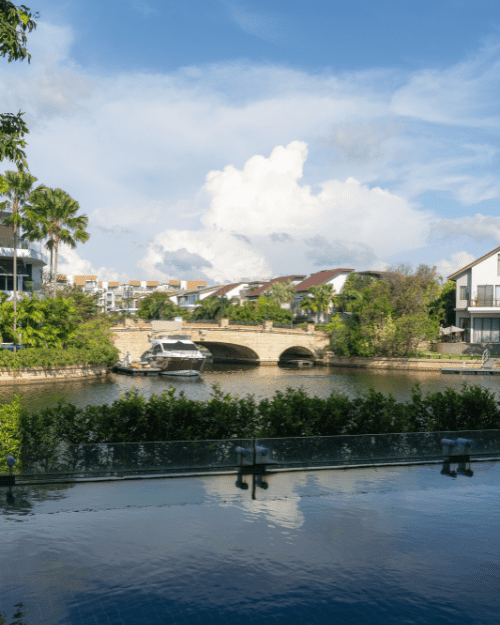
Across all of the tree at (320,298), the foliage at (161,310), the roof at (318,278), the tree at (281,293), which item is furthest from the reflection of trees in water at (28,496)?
the foliage at (161,310)

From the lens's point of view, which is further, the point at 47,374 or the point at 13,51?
the point at 47,374

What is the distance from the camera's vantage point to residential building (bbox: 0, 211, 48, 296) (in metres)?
49.5

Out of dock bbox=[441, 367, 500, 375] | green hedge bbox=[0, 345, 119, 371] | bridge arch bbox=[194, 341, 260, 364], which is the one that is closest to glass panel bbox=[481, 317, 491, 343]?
dock bbox=[441, 367, 500, 375]

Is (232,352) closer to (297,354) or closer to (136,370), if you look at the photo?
(297,354)

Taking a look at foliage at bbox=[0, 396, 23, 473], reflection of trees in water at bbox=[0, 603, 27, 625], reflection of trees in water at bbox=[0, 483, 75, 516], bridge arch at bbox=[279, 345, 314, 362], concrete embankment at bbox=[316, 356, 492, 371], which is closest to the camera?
reflection of trees in water at bbox=[0, 603, 27, 625]

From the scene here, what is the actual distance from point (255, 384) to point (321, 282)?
50.0 m

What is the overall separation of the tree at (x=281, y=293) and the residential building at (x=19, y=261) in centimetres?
5202

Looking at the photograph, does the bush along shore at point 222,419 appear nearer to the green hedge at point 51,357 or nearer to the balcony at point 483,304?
the green hedge at point 51,357

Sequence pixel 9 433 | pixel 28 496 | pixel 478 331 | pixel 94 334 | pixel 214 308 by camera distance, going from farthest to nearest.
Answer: pixel 214 308 → pixel 478 331 → pixel 94 334 → pixel 9 433 → pixel 28 496

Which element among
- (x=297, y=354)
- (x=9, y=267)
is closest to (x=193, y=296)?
(x=297, y=354)

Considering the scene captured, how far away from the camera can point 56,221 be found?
155 ft

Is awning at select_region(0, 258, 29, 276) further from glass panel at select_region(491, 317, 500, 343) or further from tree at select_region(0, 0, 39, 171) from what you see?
glass panel at select_region(491, 317, 500, 343)

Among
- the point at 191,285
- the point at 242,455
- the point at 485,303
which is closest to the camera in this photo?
the point at 242,455

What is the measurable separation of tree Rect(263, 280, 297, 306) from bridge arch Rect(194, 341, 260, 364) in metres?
24.0
